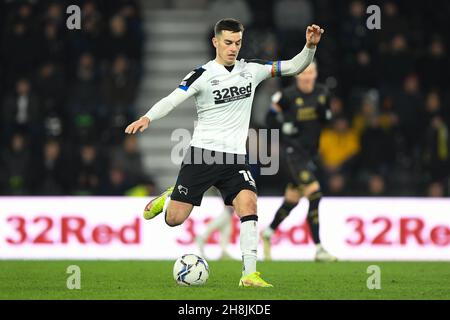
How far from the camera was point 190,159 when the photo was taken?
34.4 ft

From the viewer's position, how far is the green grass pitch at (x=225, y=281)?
9633mm

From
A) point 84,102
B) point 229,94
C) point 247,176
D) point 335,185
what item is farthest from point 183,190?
point 84,102

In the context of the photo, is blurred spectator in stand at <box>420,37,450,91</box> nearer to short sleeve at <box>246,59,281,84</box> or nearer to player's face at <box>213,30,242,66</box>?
short sleeve at <box>246,59,281,84</box>

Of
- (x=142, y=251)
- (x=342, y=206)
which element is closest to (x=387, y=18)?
(x=342, y=206)

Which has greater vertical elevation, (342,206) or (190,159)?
(190,159)

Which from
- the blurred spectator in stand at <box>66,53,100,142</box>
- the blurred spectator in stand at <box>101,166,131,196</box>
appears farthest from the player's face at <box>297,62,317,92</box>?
the blurred spectator in stand at <box>66,53,100,142</box>

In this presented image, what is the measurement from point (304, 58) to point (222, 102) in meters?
0.87

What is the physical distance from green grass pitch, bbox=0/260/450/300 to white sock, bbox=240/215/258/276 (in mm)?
244

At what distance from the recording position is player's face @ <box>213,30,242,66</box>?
10.2 meters

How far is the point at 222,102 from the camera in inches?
407

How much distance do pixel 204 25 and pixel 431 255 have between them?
7.49m

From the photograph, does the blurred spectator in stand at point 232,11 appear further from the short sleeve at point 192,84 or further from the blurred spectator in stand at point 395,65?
the short sleeve at point 192,84

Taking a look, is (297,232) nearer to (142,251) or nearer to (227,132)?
(142,251)

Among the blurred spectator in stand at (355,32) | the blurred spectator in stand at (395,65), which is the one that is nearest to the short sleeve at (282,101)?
the blurred spectator in stand at (395,65)
